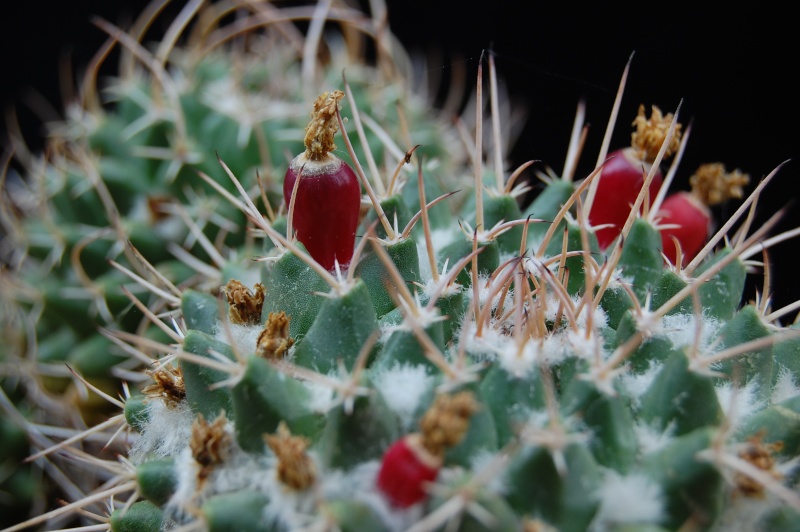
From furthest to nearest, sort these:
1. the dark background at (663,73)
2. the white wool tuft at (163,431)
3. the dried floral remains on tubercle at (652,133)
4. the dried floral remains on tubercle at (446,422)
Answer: the dark background at (663,73), the dried floral remains on tubercle at (652,133), the white wool tuft at (163,431), the dried floral remains on tubercle at (446,422)

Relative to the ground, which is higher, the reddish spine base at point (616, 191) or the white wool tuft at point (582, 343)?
the reddish spine base at point (616, 191)

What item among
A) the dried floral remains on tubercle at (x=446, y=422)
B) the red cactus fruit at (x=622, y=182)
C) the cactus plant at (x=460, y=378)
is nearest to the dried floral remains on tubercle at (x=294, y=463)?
the cactus plant at (x=460, y=378)

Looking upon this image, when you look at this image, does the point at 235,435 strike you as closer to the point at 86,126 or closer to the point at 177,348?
the point at 177,348

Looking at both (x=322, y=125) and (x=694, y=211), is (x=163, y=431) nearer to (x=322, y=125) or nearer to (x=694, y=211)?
(x=322, y=125)

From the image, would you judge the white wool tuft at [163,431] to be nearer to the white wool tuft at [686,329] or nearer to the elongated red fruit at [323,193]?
the elongated red fruit at [323,193]

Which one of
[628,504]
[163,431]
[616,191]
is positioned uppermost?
[616,191]

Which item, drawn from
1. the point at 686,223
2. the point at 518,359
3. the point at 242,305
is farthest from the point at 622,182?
the point at 242,305

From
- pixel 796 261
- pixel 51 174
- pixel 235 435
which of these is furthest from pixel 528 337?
pixel 796 261
